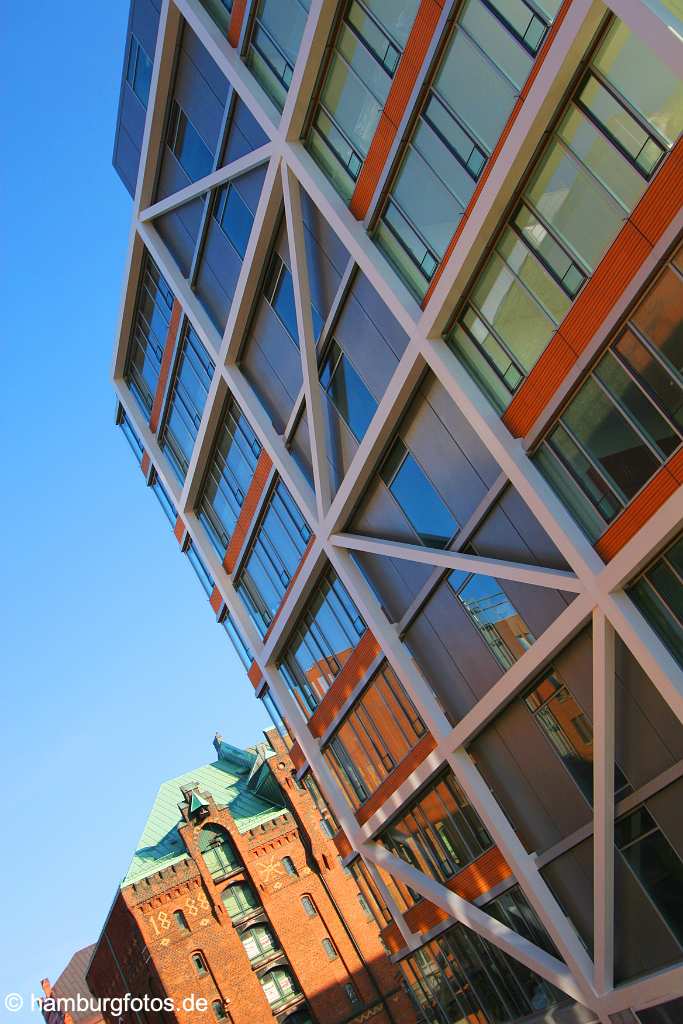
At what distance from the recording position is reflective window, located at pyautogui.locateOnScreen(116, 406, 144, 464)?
3453cm

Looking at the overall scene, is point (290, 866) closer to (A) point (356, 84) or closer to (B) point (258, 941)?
(B) point (258, 941)

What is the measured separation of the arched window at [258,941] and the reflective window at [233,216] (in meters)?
36.4

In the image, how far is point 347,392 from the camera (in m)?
20.0

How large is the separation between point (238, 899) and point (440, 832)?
1233 inches

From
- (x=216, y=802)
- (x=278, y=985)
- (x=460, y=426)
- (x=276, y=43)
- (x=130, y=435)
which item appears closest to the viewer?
(x=460, y=426)

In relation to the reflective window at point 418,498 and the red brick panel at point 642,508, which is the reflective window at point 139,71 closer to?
the reflective window at point 418,498

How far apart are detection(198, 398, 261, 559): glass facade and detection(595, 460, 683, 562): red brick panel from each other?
1294 cm

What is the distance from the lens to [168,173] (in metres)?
25.5

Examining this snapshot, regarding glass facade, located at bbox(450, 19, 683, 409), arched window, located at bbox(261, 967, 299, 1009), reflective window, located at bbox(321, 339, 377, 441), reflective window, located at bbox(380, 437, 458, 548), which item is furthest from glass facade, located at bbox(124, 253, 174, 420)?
arched window, located at bbox(261, 967, 299, 1009)

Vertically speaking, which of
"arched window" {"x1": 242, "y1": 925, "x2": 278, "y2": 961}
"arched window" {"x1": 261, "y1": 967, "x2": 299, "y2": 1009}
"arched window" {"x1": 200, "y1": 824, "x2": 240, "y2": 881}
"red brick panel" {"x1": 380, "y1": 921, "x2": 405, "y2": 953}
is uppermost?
"arched window" {"x1": 200, "y1": 824, "x2": 240, "y2": 881}

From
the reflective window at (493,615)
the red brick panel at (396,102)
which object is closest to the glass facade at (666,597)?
the reflective window at (493,615)

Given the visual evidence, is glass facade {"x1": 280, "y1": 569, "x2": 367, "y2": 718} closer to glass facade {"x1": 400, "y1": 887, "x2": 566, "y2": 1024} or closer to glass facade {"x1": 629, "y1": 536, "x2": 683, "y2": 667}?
glass facade {"x1": 400, "y1": 887, "x2": 566, "y2": 1024}

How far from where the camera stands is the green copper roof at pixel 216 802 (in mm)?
50625

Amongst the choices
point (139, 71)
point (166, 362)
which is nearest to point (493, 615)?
point (166, 362)
